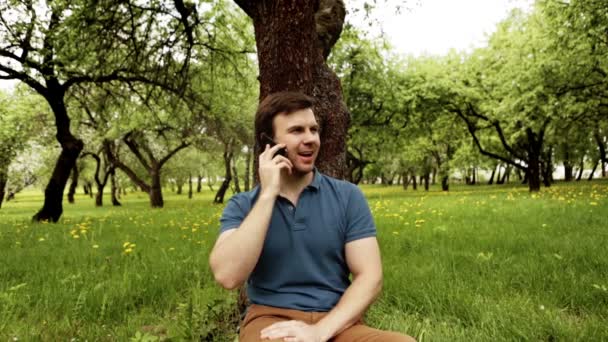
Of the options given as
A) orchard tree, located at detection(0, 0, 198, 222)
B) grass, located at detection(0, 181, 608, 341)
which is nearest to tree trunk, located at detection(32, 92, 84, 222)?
orchard tree, located at detection(0, 0, 198, 222)

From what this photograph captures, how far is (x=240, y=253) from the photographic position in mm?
1995

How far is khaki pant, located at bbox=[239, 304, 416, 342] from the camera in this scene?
6.45ft

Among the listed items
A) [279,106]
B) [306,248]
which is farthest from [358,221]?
[279,106]

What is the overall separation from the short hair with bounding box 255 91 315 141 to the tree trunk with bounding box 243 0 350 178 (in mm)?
703

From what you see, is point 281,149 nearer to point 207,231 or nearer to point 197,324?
point 197,324

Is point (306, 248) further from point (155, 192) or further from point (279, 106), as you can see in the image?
point (155, 192)

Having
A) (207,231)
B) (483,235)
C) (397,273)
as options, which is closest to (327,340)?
(397,273)

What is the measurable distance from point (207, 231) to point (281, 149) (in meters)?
6.49

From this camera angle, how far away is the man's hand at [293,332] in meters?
1.92

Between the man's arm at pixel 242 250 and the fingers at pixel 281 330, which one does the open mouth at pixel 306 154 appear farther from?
the fingers at pixel 281 330

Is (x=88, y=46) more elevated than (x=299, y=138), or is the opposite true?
(x=88, y=46)

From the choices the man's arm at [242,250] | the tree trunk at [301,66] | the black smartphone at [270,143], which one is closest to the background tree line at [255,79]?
the tree trunk at [301,66]

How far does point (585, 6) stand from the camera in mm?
11594

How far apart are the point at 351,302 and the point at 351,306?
0.03 meters
